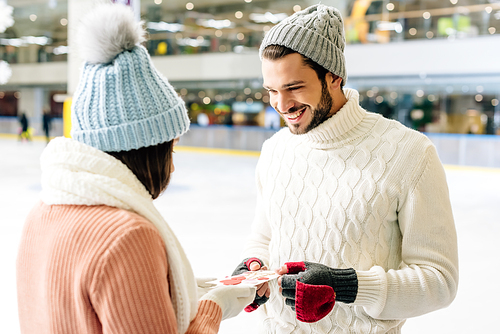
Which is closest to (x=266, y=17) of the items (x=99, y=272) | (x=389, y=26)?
(x=389, y=26)

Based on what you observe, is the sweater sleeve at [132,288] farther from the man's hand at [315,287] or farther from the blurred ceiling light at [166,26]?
the blurred ceiling light at [166,26]

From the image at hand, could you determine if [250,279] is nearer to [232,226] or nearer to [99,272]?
[99,272]

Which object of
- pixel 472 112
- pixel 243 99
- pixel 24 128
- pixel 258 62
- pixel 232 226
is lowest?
pixel 24 128

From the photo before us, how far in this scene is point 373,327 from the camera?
4.95 ft

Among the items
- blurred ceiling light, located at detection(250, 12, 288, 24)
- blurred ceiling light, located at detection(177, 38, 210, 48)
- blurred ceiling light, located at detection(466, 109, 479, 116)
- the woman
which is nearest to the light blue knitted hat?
the woman

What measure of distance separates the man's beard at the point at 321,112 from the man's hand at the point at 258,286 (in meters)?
0.46

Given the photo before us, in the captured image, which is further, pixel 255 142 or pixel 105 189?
pixel 255 142

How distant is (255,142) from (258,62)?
3.92 metres

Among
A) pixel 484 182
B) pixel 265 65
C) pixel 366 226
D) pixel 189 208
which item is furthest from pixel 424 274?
pixel 484 182

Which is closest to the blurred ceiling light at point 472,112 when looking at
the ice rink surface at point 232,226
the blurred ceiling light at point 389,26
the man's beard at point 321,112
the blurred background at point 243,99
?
the blurred background at point 243,99

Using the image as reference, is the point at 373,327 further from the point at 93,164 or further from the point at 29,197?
the point at 29,197

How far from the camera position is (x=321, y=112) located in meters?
1.64

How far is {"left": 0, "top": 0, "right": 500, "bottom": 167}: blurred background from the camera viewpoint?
15664 mm

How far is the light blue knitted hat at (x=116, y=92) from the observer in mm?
1021
